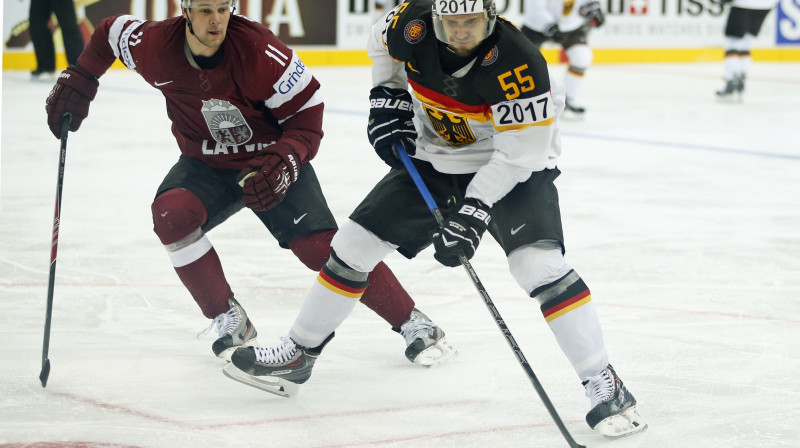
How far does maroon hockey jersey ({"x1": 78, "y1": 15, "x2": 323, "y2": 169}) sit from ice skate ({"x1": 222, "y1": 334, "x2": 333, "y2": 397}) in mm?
477

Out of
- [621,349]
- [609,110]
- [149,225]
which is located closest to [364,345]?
[621,349]

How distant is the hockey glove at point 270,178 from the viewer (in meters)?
2.85

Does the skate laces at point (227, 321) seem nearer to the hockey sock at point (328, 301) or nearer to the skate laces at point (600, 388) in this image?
the hockey sock at point (328, 301)

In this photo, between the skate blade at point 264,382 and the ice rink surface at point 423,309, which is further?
the skate blade at point 264,382

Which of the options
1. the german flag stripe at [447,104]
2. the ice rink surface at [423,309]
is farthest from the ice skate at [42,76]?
the german flag stripe at [447,104]

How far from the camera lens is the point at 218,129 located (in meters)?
3.05

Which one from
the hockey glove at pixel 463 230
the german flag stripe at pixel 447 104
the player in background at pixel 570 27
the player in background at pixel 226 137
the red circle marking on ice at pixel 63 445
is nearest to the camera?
the red circle marking on ice at pixel 63 445

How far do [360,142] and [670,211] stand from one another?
2247 millimetres

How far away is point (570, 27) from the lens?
820 centimetres

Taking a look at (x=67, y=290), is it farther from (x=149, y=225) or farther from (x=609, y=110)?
(x=609, y=110)

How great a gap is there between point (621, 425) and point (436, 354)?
0.65 metres

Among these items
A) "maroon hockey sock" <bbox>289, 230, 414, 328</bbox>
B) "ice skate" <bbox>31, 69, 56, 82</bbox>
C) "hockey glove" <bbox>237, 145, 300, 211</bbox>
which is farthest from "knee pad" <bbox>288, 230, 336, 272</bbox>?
"ice skate" <bbox>31, 69, 56, 82</bbox>

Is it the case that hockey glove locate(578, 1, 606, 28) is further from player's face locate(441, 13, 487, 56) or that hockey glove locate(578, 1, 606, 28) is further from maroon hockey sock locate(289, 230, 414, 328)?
player's face locate(441, 13, 487, 56)

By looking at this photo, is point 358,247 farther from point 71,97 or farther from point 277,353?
point 71,97
